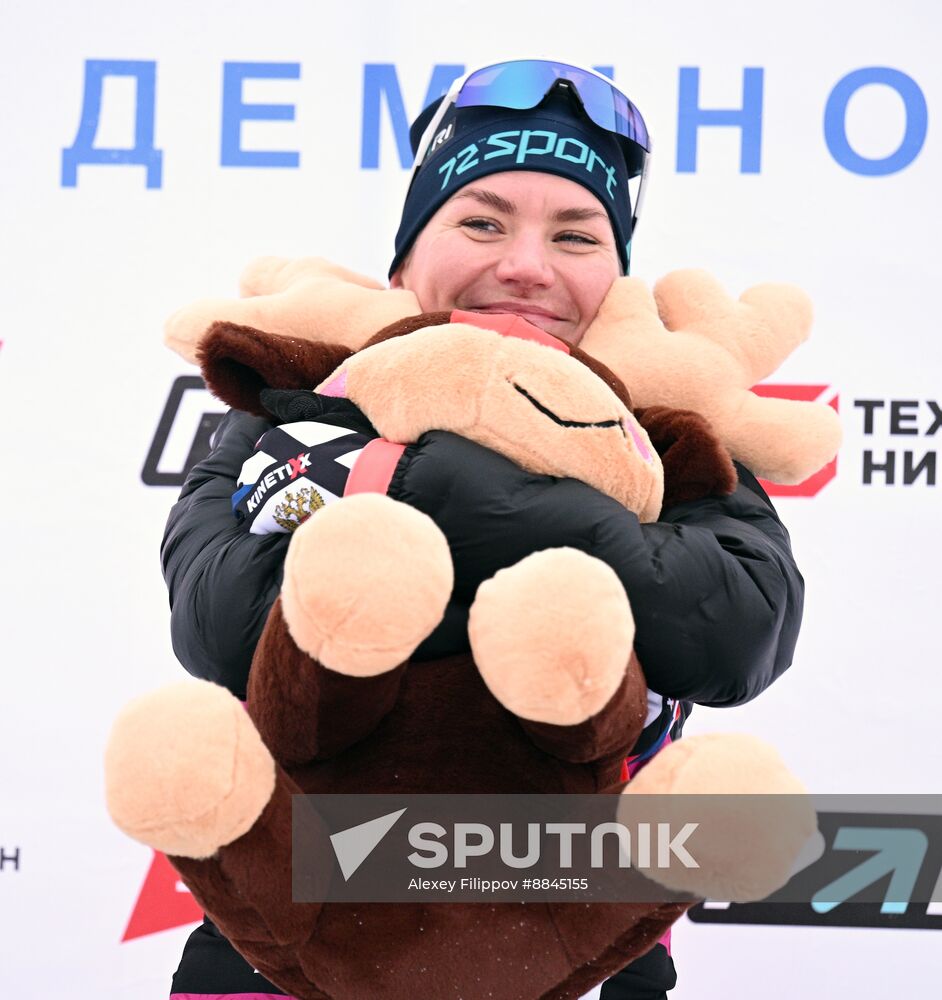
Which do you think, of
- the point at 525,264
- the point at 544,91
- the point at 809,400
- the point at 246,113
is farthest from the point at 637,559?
the point at 246,113

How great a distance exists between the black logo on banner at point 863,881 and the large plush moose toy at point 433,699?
87 cm

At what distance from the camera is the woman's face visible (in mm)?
1036

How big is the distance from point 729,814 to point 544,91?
29.0 inches

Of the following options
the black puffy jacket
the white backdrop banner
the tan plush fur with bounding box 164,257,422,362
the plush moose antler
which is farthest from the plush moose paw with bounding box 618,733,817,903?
the white backdrop banner

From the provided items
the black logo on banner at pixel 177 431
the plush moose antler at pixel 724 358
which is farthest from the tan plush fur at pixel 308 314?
the black logo on banner at pixel 177 431

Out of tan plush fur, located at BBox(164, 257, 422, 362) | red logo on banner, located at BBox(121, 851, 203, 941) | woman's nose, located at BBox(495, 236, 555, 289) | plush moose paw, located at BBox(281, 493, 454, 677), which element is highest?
woman's nose, located at BBox(495, 236, 555, 289)

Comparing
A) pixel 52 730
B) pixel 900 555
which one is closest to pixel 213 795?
pixel 52 730

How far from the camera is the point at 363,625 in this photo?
56 cm

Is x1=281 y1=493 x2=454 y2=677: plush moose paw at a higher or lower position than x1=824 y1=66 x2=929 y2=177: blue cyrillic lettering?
lower

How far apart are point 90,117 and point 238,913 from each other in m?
1.29

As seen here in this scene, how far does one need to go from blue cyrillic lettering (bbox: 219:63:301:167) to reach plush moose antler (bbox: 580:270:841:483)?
0.73 metres

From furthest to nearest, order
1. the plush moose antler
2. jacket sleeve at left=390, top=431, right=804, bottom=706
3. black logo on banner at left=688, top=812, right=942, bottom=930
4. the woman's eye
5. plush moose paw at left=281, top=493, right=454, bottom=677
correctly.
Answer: black logo on banner at left=688, top=812, right=942, bottom=930
the woman's eye
the plush moose antler
jacket sleeve at left=390, top=431, right=804, bottom=706
plush moose paw at left=281, top=493, right=454, bottom=677

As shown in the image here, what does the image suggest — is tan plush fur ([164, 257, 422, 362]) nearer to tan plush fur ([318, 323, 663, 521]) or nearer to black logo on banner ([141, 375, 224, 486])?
tan plush fur ([318, 323, 663, 521])

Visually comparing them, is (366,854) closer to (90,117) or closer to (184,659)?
(184,659)
